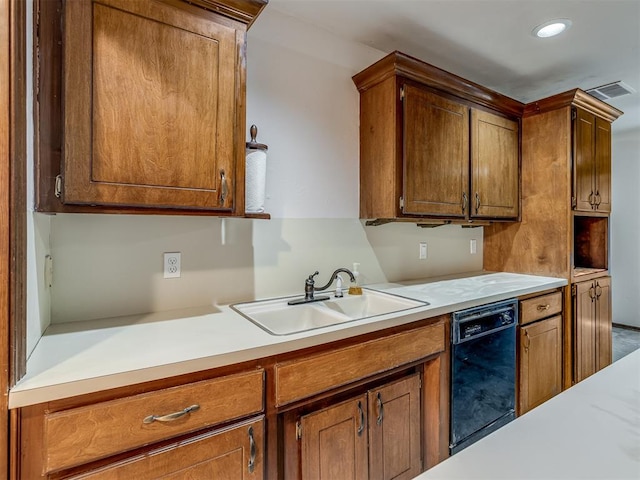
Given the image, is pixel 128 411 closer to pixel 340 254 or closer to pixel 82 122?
pixel 82 122

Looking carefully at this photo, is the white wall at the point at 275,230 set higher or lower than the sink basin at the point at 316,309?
higher

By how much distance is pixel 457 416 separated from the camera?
178cm

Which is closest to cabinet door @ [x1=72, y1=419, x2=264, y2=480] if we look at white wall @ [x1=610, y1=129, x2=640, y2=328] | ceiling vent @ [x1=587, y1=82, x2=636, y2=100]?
ceiling vent @ [x1=587, y1=82, x2=636, y2=100]

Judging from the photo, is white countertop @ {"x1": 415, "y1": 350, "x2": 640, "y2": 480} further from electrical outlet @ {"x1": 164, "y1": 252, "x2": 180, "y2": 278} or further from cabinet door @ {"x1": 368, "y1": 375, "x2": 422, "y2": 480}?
electrical outlet @ {"x1": 164, "y1": 252, "x2": 180, "y2": 278}

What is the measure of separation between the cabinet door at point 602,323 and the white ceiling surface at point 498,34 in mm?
1666

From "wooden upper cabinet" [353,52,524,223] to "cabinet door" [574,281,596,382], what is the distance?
96 centimetres

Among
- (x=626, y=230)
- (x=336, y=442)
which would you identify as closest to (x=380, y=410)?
(x=336, y=442)

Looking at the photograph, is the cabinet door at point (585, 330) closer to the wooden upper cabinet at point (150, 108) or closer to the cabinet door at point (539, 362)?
the cabinet door at point (539, 362)

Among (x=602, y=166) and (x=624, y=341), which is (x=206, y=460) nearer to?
(x=602, y=166)

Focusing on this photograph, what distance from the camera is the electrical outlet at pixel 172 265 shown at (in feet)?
5.24

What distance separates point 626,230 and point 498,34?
3.80 meters

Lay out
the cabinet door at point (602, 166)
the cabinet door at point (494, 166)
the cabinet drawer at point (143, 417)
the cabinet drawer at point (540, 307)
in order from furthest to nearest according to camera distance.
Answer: the cabinet door at point (602, 166) → the cabinet door at point (494, 166) → the cabinet drawer at point (540, 307) → the cabinet drawer at point (143, 417)

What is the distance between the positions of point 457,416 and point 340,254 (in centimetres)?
106

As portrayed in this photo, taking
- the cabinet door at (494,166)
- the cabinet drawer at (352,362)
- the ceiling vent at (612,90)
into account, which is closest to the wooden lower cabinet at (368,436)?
the cabinet drawer at (352,362)
